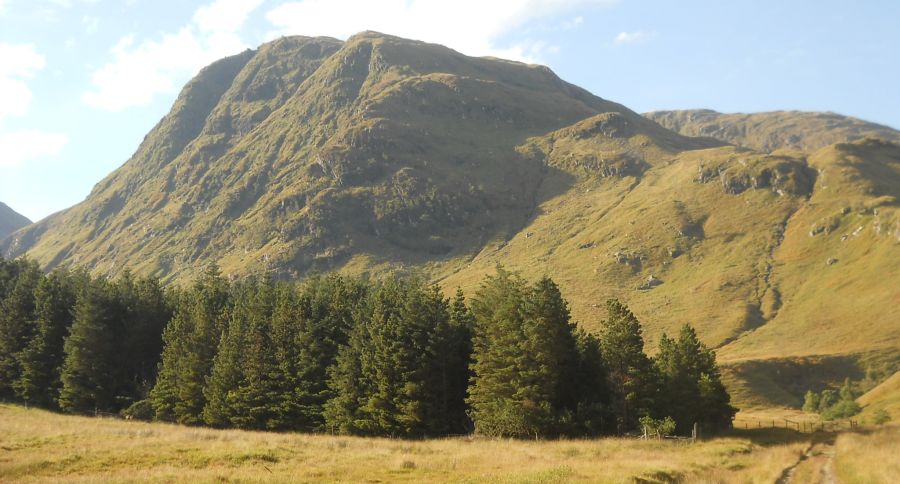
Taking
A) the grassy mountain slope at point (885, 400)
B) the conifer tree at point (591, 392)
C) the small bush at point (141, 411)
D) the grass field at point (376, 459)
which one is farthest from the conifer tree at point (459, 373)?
the grassy mountain slope at point (885, 400)

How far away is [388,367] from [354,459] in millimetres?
20187

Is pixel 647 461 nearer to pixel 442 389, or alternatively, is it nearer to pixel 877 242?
pixel 442 389

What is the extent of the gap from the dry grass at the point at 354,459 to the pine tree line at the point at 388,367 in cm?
675

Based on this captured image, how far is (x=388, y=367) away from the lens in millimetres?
55188

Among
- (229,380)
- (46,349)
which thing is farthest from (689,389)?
(46,349)

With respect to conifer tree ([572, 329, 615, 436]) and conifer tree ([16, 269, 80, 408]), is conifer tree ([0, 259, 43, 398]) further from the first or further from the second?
conifer tree ([572, 329, 615, 436])

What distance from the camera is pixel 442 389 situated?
56812 mm

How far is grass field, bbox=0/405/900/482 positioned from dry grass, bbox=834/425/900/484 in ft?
0.55

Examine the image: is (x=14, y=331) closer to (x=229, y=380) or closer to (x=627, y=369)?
(x=229, y=380)

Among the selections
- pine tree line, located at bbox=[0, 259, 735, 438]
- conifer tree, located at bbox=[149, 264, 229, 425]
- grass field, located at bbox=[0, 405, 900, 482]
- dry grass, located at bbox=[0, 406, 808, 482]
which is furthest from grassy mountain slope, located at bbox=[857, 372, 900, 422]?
conifer tree, located at bbox=[149, 264, 229, 425]

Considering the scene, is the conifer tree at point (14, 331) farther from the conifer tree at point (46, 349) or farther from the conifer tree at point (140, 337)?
the conifer tree at point (140, 337)

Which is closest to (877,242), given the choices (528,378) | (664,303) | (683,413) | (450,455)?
(664,303)

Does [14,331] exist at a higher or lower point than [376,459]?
higher

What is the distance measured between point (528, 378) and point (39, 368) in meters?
66.9
